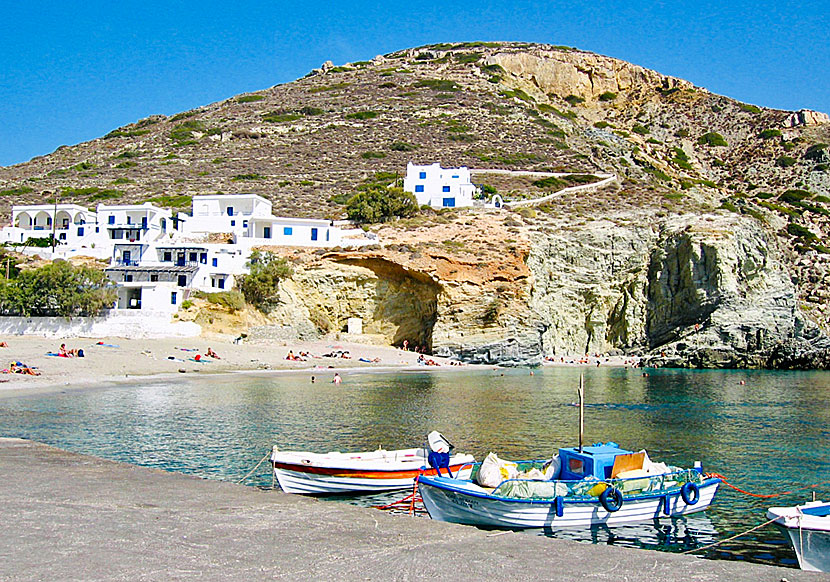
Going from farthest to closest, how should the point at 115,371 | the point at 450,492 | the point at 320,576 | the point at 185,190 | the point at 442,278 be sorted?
the point at 185,190 < the point at 442,278 < the point at 115,371 < the point at 450,492 < the point at 320,576

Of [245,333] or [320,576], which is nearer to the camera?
[320,576]

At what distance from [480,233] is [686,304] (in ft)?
62.6

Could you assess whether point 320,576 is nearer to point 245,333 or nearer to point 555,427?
point 555,427

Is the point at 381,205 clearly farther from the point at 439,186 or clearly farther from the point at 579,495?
the point at 579,495

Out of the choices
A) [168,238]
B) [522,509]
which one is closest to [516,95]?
[168,238]

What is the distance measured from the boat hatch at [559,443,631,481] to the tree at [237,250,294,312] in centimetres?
4078

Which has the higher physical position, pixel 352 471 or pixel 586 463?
pixel 586 463

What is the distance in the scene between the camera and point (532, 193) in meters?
77.9

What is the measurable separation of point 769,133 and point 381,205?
7706 centimetres

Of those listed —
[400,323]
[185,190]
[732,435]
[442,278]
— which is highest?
[185,190]

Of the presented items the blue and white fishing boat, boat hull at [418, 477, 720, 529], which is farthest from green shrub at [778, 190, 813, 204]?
boat hull at [418, 477, 720, 529]

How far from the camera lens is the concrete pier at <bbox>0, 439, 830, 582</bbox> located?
8156 mm

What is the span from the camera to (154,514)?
10797 millimetres

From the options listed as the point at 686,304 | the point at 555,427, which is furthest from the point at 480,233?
the point at 555,427
